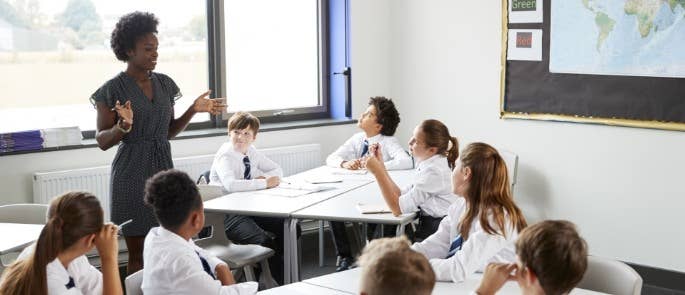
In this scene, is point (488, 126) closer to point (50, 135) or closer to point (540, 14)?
point (540, 14)

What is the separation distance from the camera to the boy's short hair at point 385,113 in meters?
5.82

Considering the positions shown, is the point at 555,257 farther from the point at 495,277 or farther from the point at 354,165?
the point at 354,165

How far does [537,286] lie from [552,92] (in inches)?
143

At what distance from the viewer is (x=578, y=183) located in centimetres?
568

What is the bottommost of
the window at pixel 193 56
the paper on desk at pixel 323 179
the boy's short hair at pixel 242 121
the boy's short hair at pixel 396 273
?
the paper on desk at pixel 323 179

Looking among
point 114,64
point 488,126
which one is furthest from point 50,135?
point 488,126

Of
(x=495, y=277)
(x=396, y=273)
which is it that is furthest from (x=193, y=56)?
(x=396, y=273)

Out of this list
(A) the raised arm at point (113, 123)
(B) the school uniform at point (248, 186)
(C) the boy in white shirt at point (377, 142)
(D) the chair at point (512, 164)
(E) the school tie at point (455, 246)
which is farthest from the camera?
(D) the chair at point (512, 164)

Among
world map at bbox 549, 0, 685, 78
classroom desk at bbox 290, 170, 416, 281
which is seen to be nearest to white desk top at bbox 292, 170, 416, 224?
classroom desk at bbox 290, 170, 416, 281

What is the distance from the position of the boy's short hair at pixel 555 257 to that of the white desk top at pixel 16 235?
2.11 meters

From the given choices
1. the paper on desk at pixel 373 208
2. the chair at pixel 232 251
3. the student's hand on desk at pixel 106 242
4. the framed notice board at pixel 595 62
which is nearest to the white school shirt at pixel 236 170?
the chair at pixel 232 251

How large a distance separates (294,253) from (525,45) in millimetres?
2452

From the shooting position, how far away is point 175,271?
2742mm

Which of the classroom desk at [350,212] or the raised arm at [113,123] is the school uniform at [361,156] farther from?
the raised arm at [113,123]
